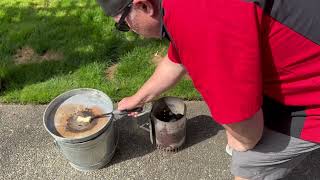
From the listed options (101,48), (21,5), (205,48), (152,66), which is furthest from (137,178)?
(21,5)

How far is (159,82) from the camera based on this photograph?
284 centimetres

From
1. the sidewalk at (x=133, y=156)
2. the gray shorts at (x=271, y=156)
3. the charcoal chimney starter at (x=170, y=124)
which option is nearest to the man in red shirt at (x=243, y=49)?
the gray shorts at (x=271, y=156)

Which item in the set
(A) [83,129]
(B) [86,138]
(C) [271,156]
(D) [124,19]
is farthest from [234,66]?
(A) [83,129]

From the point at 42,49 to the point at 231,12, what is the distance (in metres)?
3.49

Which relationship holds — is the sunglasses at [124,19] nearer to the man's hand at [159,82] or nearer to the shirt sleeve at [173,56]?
the shirt sleeve at [173,56]

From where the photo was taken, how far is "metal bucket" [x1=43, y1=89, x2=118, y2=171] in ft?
10.2

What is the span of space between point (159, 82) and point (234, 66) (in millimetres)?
1208

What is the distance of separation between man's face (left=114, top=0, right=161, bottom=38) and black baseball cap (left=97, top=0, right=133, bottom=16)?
0.9 inches

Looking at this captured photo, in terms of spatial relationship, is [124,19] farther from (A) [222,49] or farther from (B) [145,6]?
(A) [222,49]

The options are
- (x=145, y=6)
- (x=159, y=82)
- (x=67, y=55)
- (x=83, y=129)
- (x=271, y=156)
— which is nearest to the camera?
(x=145, y=6)

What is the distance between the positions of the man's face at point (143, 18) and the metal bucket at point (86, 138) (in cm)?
134

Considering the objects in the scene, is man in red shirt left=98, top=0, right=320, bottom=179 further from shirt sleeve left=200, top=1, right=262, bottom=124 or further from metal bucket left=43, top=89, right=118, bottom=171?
metal bucket left=43, top=89, right=118, bottom=171

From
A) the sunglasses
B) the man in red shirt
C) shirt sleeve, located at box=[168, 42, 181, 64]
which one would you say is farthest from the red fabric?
shirt sleeve, located at box=[168, 42, 181, 64]

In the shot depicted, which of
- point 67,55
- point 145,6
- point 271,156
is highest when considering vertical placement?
point 145,6
